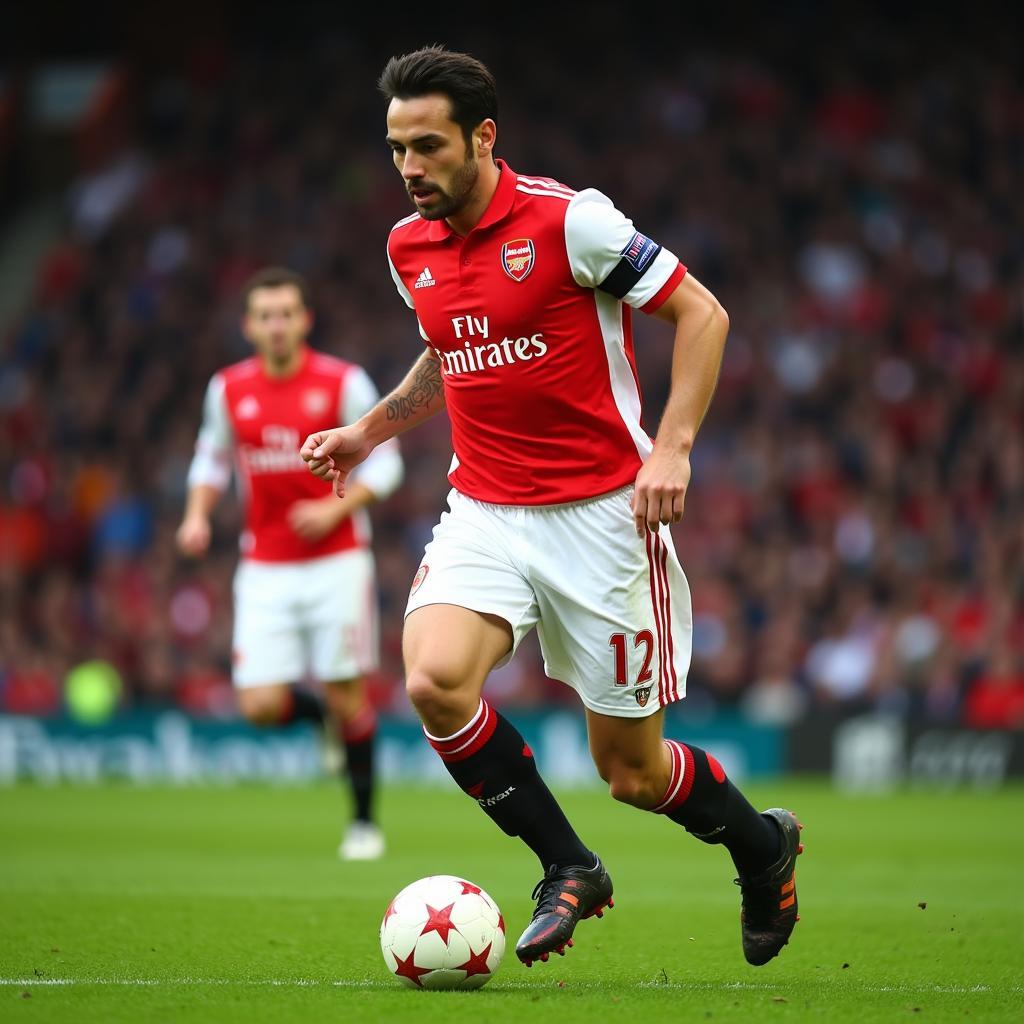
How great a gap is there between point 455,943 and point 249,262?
18399 millimetres

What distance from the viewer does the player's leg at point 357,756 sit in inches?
382

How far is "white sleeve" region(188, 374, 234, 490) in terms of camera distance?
9.99 metres

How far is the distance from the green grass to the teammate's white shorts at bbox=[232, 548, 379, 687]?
1.03 metres

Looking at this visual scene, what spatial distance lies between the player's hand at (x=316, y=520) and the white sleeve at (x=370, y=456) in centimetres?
22

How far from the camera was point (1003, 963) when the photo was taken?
593 cm

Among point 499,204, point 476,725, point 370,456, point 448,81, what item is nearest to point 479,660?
point 476,725

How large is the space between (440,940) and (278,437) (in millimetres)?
5088

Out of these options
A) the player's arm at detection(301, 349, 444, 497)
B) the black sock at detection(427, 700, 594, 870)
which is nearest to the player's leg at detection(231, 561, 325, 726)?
the player's arm at detection(301, 349, 444, 497)

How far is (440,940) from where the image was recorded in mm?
5133

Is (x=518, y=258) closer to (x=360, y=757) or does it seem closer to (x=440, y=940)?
(x=440, y=940)

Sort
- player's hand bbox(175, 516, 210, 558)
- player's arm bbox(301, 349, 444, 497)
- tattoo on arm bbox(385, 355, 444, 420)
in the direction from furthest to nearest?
player's hand bbox(175, 516, 210, 558)
tattoo on arm bbox(385, 355, 444, 420)
player's arm bbox(301, 349, 444, 497)

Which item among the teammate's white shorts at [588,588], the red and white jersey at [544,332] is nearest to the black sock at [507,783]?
the teammate's white shorts at [588,588]

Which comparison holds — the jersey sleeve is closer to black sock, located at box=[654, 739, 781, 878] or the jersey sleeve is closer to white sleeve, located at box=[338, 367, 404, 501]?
black sock, located at box=[654, 739, 781, 878]

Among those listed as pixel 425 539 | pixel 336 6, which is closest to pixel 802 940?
pixel 425 539
